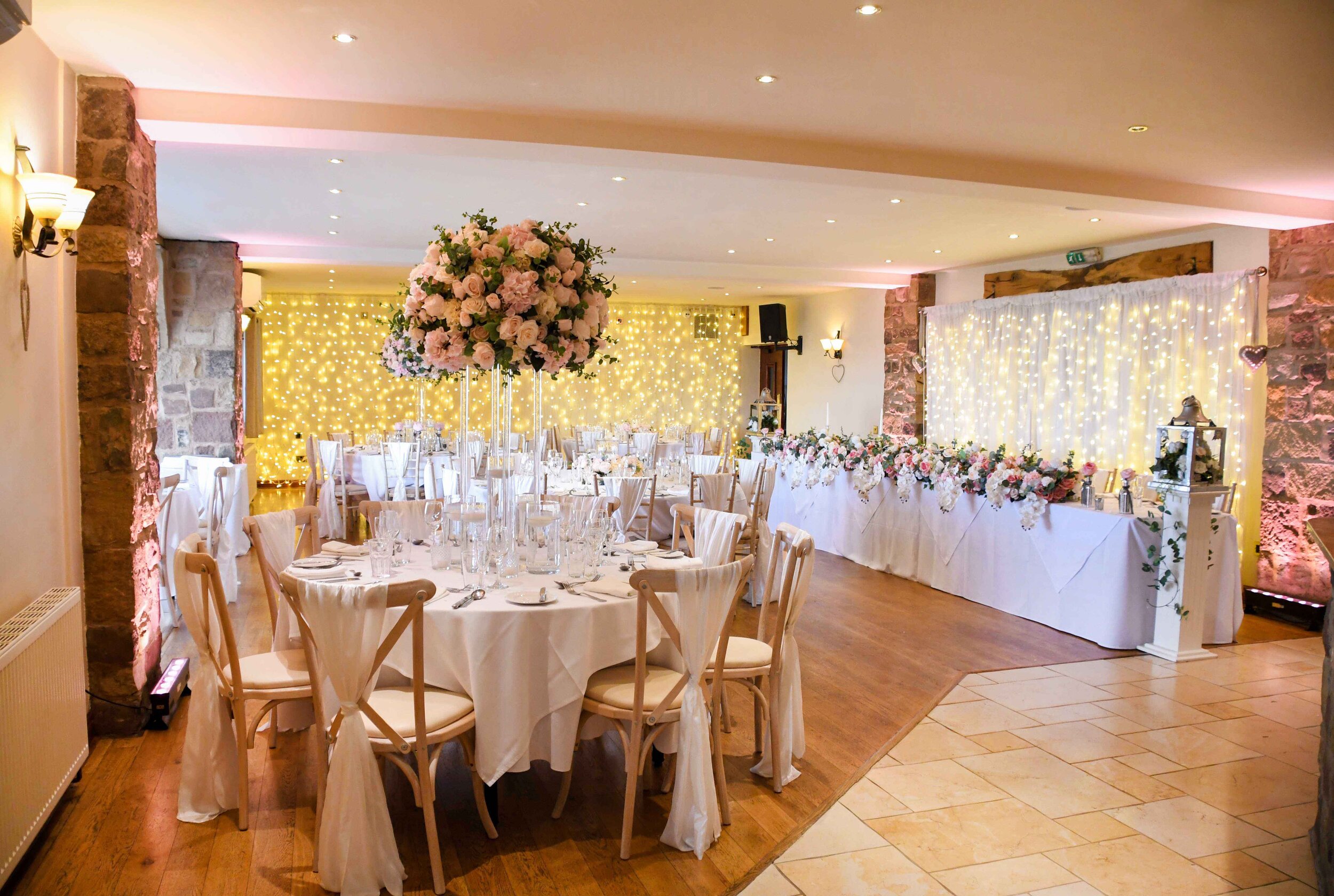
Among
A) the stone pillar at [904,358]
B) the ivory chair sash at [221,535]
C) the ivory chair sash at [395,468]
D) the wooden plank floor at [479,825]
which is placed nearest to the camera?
the wooden plank floor at [479,825]

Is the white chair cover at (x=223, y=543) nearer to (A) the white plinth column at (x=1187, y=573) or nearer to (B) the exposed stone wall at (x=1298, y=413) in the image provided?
(A) the white plinth column at (x=1187, y=573)

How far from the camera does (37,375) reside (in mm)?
3627

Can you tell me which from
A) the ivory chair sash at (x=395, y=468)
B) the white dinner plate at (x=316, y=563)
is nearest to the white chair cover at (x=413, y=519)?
the white dinner plate at (x=316, y=563)

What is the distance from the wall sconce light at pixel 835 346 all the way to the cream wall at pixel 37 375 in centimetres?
1079

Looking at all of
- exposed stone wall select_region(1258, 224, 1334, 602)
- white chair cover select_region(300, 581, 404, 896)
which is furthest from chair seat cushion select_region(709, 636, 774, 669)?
exposed stone wall select_region(1258, 224, 1334, 602)

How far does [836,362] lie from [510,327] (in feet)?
35.0

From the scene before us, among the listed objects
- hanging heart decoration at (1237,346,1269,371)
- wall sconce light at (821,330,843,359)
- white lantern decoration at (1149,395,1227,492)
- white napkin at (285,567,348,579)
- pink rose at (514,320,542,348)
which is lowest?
white napkin at (285,567,348,579)

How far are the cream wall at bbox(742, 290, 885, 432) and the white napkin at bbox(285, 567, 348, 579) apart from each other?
9.91 metres

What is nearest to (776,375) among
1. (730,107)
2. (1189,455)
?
(1189,455)

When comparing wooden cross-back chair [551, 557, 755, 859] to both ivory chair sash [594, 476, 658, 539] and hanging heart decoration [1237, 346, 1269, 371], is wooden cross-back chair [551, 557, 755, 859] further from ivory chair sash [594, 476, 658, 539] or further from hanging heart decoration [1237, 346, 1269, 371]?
hanging heart decoration [1237, 346, 1269, 371]

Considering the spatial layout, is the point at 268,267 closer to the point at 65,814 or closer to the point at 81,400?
the point at 81,400

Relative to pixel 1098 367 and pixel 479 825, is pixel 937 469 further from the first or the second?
pixel 479 825

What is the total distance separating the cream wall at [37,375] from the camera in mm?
3285

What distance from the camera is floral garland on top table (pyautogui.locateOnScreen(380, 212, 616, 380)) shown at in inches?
142
